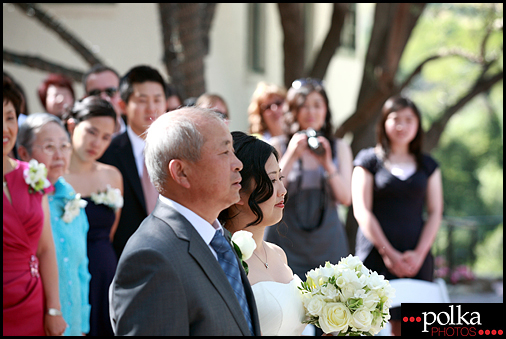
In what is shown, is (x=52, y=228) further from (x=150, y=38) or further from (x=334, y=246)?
(x=150, y=38)

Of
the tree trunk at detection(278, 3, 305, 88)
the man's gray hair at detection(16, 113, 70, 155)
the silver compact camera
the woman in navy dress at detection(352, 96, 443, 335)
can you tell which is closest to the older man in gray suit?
the man's gray hair at detection(16, 113, 70, 155)

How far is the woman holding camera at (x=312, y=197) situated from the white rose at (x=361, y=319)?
2114 millimetres

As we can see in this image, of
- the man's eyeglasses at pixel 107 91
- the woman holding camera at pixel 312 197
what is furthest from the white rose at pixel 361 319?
the man's eyeglasses at pixel 107 91

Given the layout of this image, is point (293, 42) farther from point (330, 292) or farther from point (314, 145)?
point (330, 292)

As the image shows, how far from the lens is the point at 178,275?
2.07 metres

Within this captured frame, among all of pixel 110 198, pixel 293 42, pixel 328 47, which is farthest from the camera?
pixel 328 47

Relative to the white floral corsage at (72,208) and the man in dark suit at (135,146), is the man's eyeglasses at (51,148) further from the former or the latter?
the man in dark suit at (135,146)

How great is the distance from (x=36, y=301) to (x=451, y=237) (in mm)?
9555

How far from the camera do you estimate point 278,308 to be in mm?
2807

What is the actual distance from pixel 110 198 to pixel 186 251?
2493mm

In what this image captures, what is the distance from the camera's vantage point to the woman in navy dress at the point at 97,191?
4508mm

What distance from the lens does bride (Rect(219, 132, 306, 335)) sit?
282 centimetres

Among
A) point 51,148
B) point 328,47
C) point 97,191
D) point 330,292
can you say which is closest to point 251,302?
point 330,292

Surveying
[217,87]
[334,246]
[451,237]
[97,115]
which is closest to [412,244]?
[334,246]
